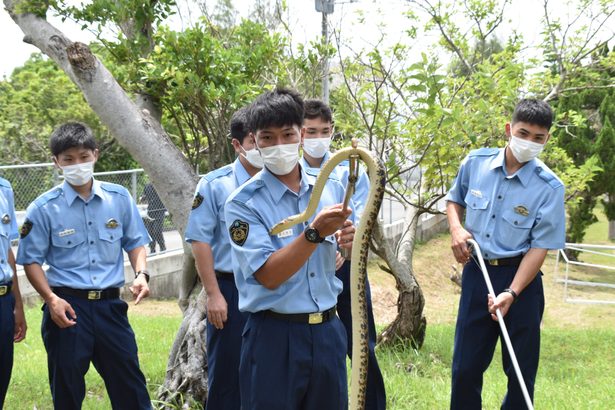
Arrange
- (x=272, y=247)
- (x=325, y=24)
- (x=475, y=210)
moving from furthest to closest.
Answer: (x=325, y=24), (x=475, y=210), (x=272, y=247)

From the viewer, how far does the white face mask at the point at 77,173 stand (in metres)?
4.26

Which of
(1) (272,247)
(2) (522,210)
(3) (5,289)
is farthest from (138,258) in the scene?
(2) (522,210)

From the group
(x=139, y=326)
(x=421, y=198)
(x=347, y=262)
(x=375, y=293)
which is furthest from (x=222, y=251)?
(x=375, y=293)

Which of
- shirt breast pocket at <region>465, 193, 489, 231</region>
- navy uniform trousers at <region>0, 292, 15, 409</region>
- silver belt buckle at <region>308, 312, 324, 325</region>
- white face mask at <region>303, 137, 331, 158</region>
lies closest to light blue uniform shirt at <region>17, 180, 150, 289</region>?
navy uniform trousers at <region>0, 292, 15, 409</region>

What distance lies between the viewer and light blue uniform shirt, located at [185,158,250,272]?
4.21 meters

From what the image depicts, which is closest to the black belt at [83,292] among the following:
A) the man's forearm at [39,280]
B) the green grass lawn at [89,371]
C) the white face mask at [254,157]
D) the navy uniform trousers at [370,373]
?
the man's forearm at [39,280]

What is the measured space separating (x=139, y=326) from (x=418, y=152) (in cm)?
421

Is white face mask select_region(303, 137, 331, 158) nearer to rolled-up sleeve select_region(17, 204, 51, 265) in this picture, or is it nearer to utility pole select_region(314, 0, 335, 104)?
rolled-up sleeve select_region(17, 204, 51, 265)

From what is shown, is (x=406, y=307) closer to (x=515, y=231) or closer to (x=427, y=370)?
(x=427, y=370)

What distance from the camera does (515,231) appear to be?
4266mm

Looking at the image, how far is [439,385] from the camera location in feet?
19.2

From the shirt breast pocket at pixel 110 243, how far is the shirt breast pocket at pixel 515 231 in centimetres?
238

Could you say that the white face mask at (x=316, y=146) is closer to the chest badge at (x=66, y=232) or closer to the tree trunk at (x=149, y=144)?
the tree trunk at (x=149, y=144)

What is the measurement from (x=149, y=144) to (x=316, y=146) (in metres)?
1.21
